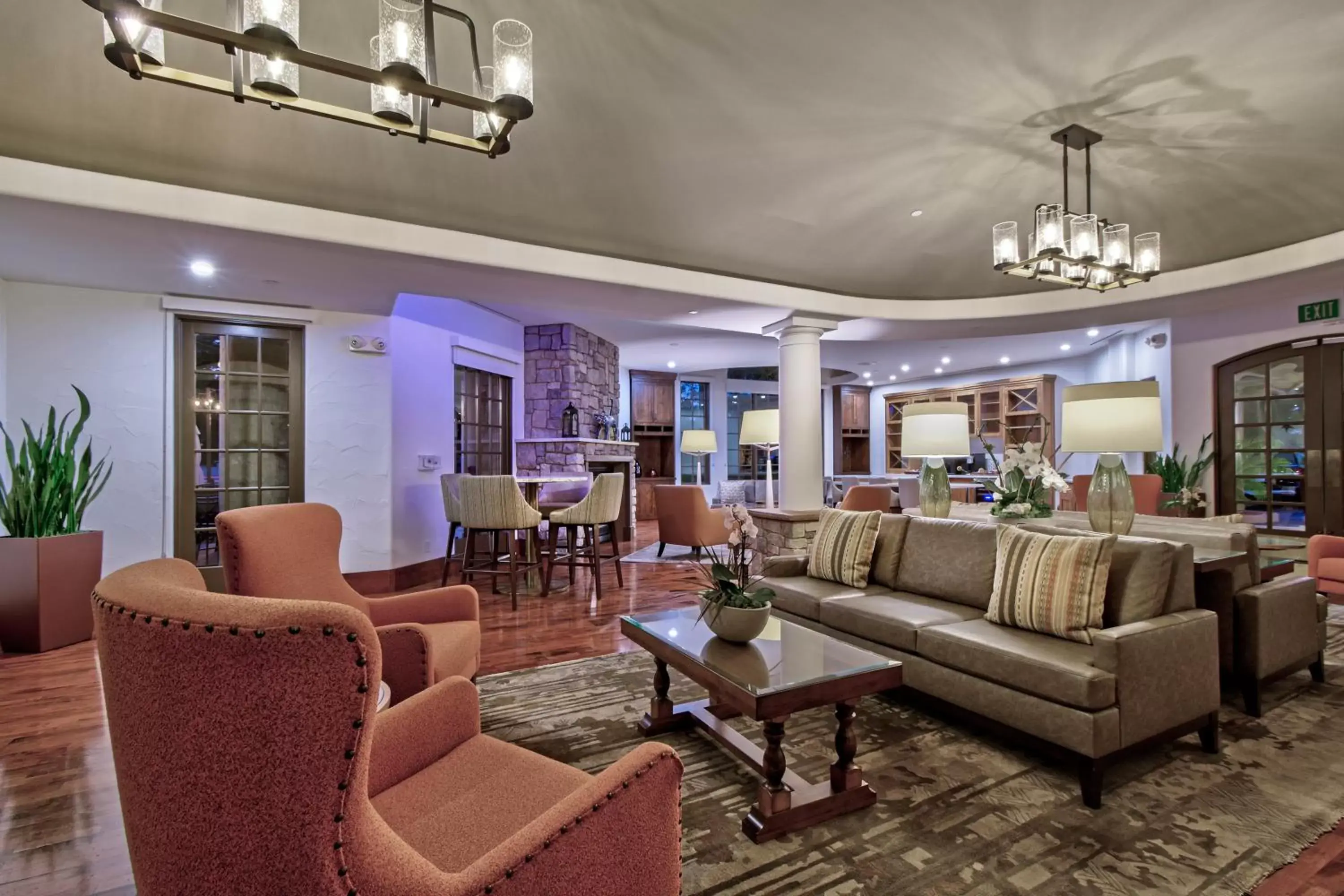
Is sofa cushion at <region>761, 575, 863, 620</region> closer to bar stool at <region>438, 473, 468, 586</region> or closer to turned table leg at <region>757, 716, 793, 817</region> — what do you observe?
turned table leg at <region>757, 716, 793, 817</region>

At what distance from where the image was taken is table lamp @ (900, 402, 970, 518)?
3.54 metres

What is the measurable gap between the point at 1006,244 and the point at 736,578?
7.78 ft

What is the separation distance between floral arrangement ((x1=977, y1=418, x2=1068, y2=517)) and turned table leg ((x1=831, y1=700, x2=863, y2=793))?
1826 mm

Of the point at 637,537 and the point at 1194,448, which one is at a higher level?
the point at 1194,448

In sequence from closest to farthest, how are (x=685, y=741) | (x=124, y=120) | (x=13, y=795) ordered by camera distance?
1. (x=13, y=795)
2. (x=685, y=741)
3. (x=124, y=120)

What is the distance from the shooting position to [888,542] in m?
3.45

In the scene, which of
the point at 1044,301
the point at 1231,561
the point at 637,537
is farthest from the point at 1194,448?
the point at 637,537

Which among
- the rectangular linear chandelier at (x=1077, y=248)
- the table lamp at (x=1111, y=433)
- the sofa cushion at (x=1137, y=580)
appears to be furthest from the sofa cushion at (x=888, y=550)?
the rectangular linear chandelier at (x=1077, y=248)

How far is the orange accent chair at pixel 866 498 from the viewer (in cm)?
666

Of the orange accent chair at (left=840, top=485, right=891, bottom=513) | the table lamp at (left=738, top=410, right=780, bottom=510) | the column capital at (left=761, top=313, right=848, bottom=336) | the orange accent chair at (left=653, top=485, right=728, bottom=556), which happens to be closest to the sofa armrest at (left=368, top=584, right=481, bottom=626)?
the table lamp at (left=738, top=410, right=780, bottom=510)

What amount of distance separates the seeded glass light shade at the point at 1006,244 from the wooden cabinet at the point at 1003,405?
559 centimetres

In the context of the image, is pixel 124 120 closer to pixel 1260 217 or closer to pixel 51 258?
pixel 51 258

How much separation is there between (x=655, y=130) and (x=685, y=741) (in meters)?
2.72

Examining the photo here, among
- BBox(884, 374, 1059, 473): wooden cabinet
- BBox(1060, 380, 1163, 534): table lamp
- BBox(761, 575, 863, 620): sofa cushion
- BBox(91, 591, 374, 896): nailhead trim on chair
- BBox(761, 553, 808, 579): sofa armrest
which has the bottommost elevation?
BBox(761, 575, 863, 620): sofa cushion
